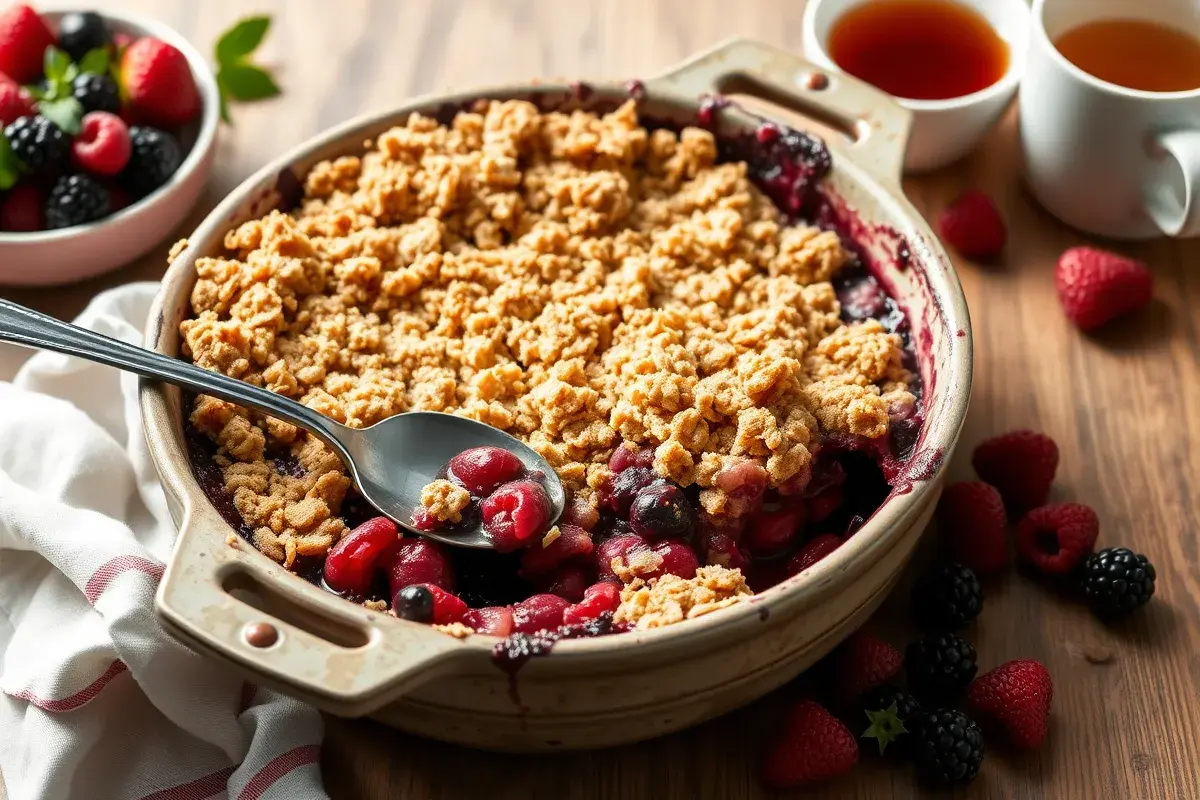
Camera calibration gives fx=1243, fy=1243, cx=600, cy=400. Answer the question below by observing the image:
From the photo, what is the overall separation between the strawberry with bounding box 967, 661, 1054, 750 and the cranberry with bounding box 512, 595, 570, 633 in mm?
635

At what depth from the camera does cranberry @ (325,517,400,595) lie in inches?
64.0

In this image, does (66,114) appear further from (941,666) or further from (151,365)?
(941,666)

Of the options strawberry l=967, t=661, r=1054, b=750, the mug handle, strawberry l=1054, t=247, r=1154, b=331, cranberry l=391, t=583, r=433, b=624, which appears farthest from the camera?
strawberry l=1054, t=247, r=1154, b=331

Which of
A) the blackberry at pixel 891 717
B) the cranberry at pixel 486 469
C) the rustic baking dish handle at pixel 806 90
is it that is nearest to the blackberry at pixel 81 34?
the rustic baking dish handle at pixel 806 90

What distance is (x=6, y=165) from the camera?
2.24m

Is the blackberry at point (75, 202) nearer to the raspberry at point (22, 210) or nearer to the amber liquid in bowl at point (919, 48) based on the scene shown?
the raspberry at point (22, 210)

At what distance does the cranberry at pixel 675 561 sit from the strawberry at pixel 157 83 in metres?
1.43

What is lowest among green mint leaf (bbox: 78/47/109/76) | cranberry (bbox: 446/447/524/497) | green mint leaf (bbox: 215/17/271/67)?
cranberry (bbox: 446/447/524/497)

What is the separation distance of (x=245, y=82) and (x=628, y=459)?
1.42 metres

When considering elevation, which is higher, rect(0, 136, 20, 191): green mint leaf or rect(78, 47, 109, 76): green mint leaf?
rect(78, 47, 109, 76): green mint leaf

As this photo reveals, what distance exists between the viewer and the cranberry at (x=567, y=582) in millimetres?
1656

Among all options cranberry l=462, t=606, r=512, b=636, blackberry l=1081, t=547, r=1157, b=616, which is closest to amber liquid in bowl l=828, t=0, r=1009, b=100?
blackberry l=1081, t=547, r=1157, b=616

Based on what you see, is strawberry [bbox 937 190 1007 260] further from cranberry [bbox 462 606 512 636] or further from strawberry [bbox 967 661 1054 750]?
cranberry [bbox 462 606 512 636]

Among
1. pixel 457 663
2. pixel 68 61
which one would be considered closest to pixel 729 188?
pixel 457 663
